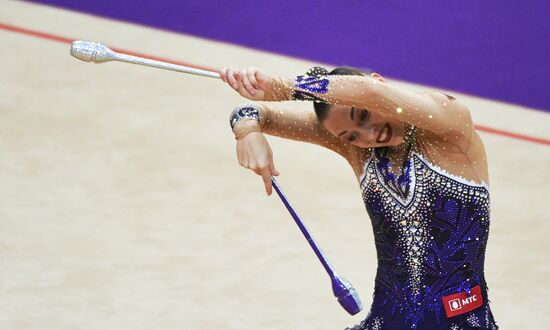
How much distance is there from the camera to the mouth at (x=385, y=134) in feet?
9.92

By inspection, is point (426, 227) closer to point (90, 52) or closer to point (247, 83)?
point (247, 83)

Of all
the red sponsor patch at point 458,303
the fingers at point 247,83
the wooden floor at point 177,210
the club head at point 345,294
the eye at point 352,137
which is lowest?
the red sponsor patch at point 458,303

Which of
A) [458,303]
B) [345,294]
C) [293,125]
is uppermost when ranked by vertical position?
[293,125]

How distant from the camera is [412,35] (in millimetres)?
7027

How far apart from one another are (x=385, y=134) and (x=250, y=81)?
0.38 metres

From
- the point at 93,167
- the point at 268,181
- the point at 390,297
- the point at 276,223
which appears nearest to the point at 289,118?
the point at 268,181

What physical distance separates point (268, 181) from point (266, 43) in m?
4.26

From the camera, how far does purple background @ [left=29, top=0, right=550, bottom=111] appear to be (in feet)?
22.5

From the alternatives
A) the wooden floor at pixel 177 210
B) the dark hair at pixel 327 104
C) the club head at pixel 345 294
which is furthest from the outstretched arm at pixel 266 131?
the wooden floor at pixel 177 210

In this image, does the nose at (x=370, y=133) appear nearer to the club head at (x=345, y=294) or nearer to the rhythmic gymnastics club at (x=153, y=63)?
the rhythmic gymnastics club at (x=153, y=63)

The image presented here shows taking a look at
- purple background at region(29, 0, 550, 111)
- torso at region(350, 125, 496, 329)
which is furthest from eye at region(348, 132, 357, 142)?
purple background at region(29, 0, 550, 111)

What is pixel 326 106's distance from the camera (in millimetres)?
3055

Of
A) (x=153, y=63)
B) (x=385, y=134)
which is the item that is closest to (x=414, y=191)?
(x=385, y=134)

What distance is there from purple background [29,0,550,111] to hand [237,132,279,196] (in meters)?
3.93
